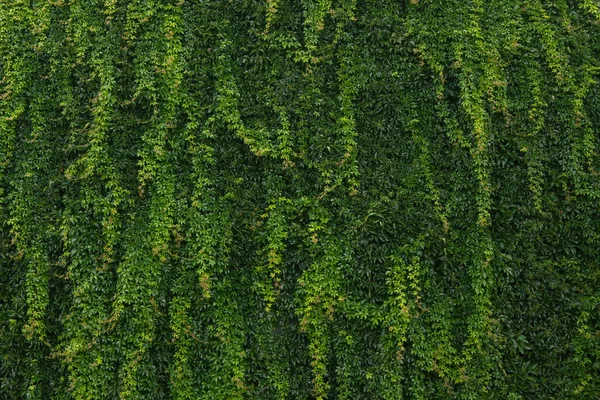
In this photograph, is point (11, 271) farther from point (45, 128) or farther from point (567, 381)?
point (567, 381)

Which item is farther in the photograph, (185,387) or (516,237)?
(516,237)

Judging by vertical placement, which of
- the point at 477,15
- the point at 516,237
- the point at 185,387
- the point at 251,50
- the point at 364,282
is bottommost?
the point at 185,387

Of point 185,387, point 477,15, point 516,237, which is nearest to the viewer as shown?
point 185,387

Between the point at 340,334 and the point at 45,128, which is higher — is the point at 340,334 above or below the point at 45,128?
below

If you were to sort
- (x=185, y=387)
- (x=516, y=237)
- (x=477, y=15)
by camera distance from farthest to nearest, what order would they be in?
(x=477, y=15) < (x=516, y=237) < (x=185, y=387)

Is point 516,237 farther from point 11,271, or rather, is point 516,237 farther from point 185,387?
point 11,271

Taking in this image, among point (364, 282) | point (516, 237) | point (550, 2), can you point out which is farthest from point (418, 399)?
point (550, 2)
